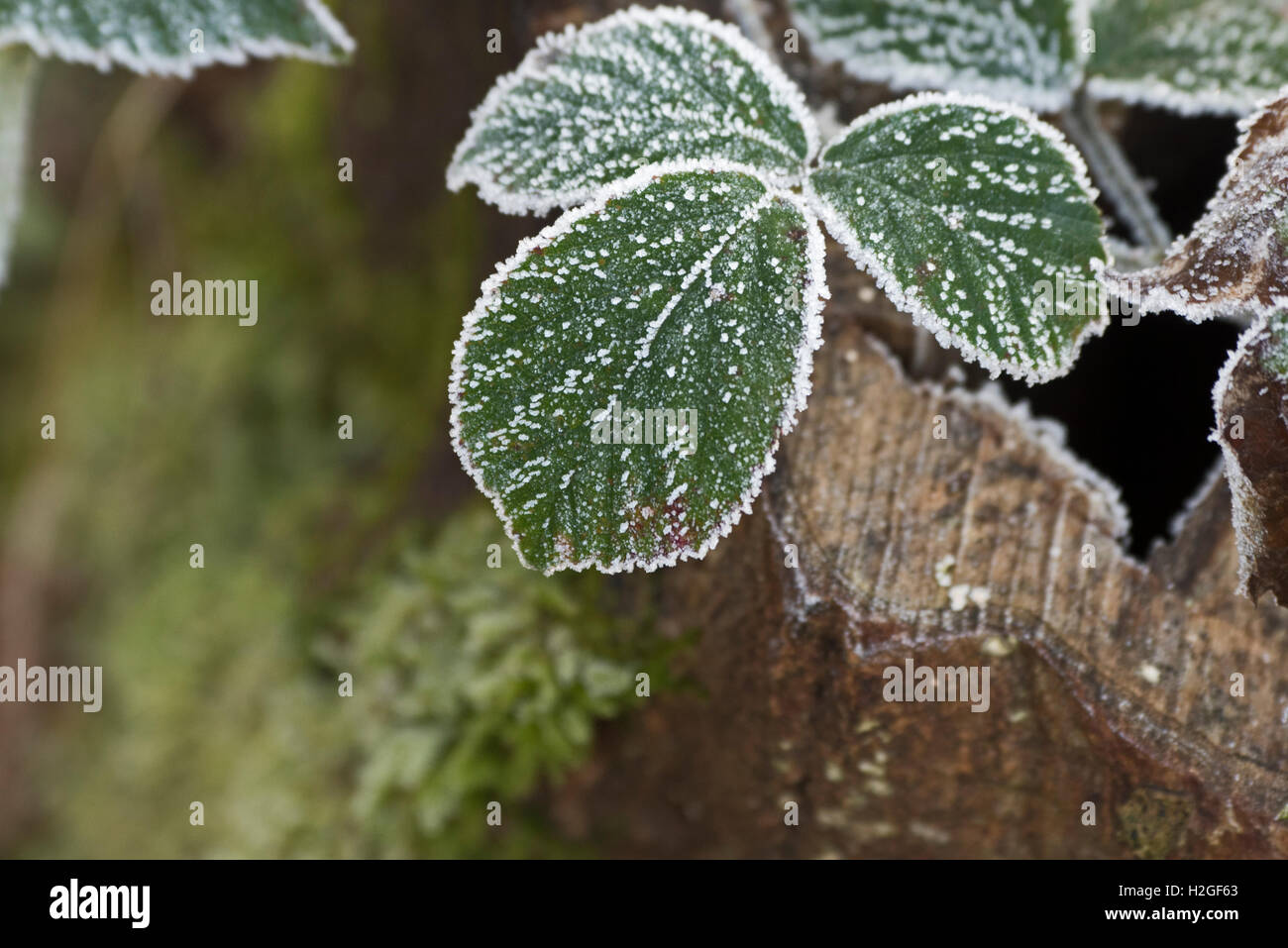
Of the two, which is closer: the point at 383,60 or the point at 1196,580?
the point at 1196,580

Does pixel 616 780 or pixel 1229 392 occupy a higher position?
pixel 1229 392

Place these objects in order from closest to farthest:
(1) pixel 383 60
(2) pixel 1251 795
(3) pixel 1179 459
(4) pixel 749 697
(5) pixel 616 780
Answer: (2) pixel 1251 795 < (4) pixel 749 697 < (3) pixel 1179 459 < (5) pixel 616 780 < (1) pixel 383 60

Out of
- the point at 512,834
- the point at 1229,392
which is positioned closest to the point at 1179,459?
the point at 1229,392

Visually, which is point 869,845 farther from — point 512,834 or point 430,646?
point 430,646

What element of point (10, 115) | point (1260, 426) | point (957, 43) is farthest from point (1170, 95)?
point (10, 115)

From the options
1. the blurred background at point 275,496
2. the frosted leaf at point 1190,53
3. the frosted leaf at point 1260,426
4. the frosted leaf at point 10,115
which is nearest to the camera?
the frosted leaf at point 1260,426

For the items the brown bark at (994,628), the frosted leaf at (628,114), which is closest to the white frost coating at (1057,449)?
the brown bark at (994,628)

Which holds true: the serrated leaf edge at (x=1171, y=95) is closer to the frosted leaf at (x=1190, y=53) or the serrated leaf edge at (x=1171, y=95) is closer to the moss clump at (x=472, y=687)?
the frosted leaf at (x=1190, y=53)
